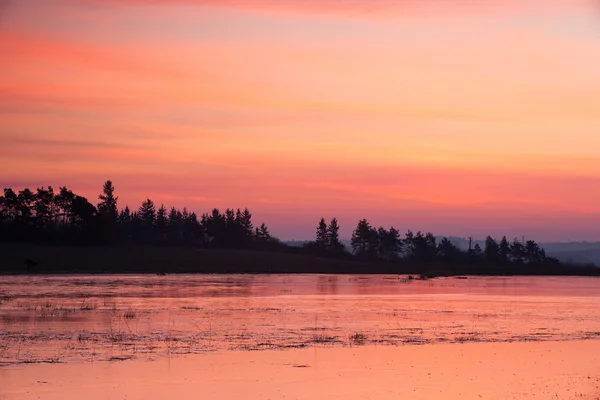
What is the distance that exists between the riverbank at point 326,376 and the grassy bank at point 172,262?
276ft

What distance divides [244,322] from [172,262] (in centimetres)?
9428

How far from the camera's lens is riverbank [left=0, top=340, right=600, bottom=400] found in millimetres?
21625

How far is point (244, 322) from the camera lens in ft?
128

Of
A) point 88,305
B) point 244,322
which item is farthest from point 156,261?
point 244,322

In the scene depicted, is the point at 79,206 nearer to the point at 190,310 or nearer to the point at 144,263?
the point at 144,263

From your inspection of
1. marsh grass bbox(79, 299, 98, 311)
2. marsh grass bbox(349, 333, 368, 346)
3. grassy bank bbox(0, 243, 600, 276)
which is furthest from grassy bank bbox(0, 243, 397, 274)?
marsh grass bbox(349, 333, 368, 346)

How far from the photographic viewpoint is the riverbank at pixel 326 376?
21625 millimetres

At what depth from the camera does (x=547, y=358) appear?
2848 cm

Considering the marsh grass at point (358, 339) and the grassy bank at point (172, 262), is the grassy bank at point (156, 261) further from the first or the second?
the marsh grass at point (358, 339)

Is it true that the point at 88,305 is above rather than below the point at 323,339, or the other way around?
above

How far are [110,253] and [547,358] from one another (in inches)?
4332

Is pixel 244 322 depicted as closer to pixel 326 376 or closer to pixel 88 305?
pixel 88 305

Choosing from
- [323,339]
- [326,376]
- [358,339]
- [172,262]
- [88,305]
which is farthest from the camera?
[172,262]

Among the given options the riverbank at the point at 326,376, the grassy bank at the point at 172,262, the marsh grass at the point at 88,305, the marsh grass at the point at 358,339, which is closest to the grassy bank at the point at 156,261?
the grassy bank at the point at 172,262
